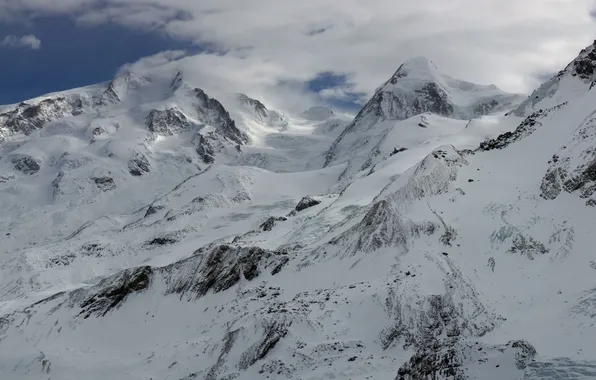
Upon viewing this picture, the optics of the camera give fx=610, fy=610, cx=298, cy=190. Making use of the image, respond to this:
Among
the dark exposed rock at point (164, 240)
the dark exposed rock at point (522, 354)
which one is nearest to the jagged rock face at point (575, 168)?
the dark exposed rock at point (522, 354)

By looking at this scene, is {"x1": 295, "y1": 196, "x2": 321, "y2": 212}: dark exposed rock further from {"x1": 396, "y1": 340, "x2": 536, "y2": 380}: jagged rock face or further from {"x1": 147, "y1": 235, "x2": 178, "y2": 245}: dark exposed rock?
{"x1": 396, "y1": 340, "x2": 536, "y2": 380}: jagged rock face

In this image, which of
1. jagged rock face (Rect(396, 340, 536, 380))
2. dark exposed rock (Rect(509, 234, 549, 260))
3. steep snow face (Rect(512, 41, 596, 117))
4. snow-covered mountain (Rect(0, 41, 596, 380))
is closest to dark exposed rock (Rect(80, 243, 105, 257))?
snow-covered mountain (Rect(0, 41, 596, 380))

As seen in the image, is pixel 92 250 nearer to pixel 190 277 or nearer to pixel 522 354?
pixel 190 277

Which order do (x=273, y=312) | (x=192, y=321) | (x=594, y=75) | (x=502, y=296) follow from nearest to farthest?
(x=502, y=296) < (x=273, y=312) < (x=192, y=321) < (x=594, y=75)

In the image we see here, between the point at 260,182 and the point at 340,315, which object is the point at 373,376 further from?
the point at 260,182

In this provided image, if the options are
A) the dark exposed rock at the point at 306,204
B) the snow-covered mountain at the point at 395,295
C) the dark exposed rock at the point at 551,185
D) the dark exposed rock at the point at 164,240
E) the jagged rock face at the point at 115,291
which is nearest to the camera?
the snow-covered mountain at the point at 395,295

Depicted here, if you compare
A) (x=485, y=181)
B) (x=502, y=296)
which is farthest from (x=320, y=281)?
(x=485, y=181)

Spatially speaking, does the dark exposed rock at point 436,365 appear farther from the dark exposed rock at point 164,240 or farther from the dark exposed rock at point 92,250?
the dark exposed rock at point 92,250
